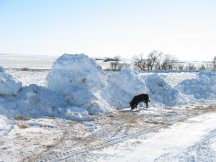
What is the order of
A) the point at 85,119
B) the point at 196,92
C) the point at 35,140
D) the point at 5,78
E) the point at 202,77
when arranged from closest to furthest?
the point at 35,140, the point at 85,119, the point at 5,78, the point at 196,92, the point at 202,77

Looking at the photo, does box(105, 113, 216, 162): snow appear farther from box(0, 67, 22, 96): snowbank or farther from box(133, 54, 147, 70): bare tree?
box(133, 54, 147, 70): bare tree

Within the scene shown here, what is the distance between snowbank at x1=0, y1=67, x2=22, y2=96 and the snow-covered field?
0.15ft

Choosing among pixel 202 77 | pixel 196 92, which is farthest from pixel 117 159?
pixel 202 77

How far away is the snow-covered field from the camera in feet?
41.0

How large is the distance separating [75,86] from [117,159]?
951 cm

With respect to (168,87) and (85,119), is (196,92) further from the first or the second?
(85,119)

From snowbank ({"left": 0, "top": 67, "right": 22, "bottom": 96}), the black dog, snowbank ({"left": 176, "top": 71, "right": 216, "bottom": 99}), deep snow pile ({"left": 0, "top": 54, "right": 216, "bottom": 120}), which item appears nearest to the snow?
the black dog

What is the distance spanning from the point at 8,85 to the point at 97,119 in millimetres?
4604

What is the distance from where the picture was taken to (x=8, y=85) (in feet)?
62.6

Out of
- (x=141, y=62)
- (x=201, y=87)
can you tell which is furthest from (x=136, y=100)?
(x=141, y=62)

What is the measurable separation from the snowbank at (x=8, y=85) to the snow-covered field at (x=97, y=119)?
4cm

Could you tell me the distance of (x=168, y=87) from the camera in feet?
85.0

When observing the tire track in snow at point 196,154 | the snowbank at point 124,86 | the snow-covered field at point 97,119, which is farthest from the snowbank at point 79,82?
the tire track in snow at point 196,154

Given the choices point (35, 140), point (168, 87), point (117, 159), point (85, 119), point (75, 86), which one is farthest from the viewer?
point (168, 87)
